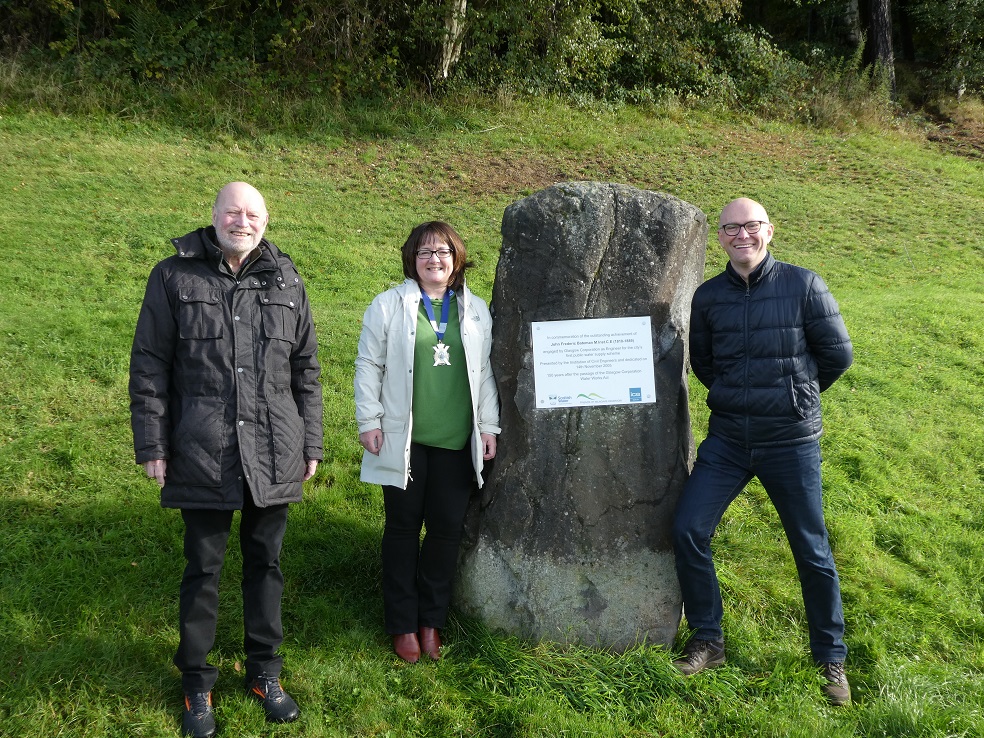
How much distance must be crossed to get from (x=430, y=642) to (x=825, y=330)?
2.38 metres

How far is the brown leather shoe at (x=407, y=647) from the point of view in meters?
3.91

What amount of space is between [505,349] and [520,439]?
454 mm

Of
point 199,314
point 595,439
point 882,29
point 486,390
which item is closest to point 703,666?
point 595,439

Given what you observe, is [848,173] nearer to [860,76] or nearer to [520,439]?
[860,76]

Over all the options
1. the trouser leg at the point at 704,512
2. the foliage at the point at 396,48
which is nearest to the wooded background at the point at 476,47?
the foliage at the point at 396,48

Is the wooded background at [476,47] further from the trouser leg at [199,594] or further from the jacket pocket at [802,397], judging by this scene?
the jacket pocket at [802,397]

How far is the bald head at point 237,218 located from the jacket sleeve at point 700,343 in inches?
80.6

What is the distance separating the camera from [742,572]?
484 centimetres

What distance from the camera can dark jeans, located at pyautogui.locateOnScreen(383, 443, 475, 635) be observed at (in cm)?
388

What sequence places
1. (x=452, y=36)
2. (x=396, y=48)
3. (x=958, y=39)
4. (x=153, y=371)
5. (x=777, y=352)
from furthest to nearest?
(x=958, y=39) → (x=452, y=36) → (x=396, y=48) → (x=777, y=352) → (x=153, y=371)

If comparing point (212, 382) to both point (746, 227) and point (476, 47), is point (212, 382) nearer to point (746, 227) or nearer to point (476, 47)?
point (746, 227)

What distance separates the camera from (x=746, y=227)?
3666mm

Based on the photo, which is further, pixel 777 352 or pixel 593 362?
pixel 593 362

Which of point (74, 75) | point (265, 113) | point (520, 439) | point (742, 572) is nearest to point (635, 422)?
point (520, 439)
